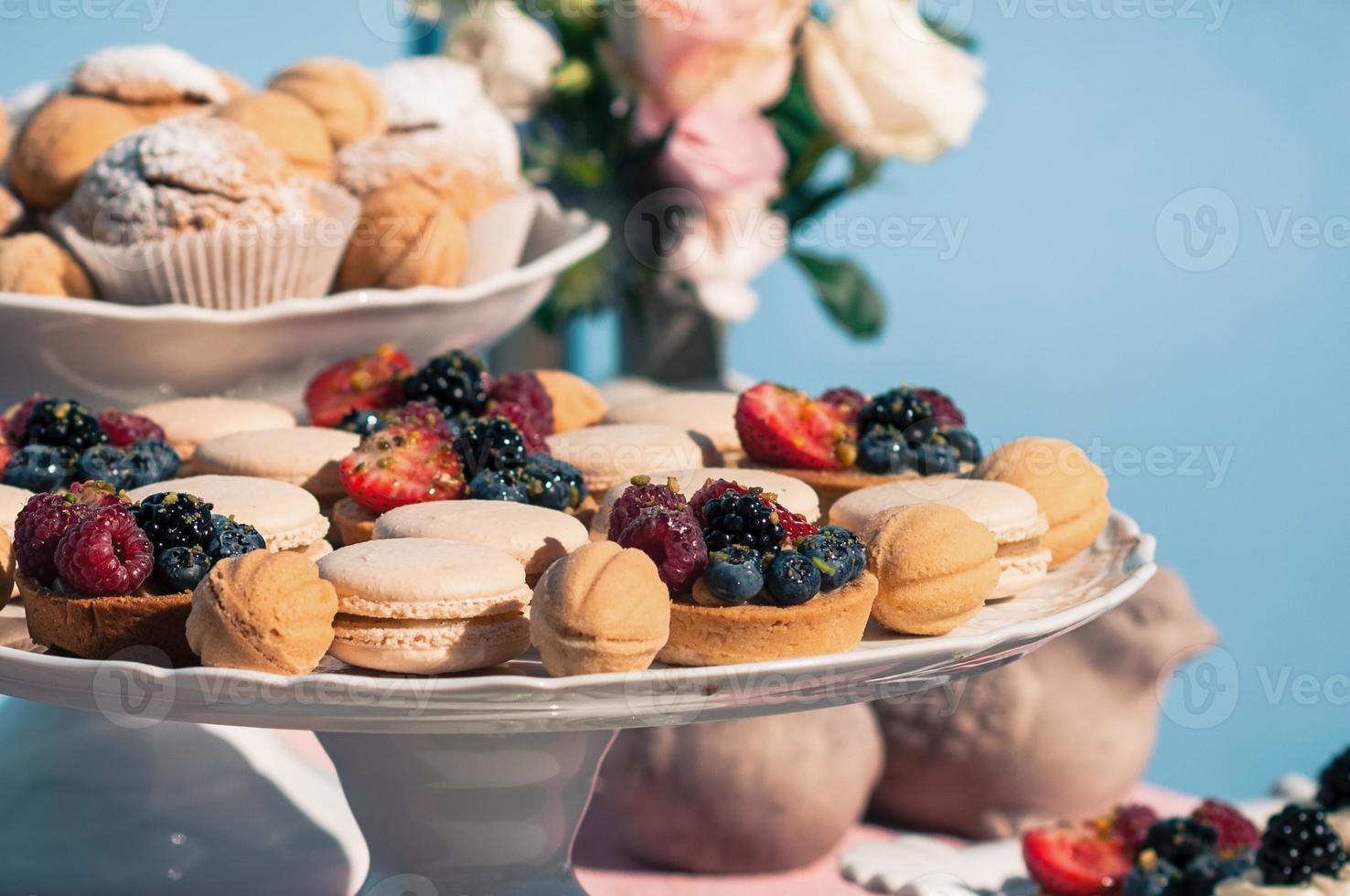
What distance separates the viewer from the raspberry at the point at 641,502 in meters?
1.13

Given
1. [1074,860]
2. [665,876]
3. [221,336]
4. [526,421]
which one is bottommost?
[665,876]

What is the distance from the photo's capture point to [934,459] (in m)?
1.42

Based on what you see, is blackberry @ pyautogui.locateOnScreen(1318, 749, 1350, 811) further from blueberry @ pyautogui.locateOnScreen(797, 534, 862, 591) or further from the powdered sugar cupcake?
the powdered sugar cupcake

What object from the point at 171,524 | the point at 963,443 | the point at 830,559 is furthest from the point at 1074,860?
the point at 171,524

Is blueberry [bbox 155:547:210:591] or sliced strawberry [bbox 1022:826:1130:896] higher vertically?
blueberry [bbox 155:547:210:591]

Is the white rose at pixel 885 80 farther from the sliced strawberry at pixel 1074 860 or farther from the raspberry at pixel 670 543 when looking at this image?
the raspberry at pixel 670 543

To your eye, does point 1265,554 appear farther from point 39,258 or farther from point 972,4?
point 39,258

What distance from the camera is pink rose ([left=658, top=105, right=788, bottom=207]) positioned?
2.38 m

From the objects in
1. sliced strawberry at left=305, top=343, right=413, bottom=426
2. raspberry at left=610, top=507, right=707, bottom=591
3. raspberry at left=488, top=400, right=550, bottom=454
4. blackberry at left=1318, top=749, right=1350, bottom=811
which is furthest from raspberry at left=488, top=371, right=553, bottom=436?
blackberry at left=1318, top=749, right=1350, bottom=811

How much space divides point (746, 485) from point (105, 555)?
21.6 inches

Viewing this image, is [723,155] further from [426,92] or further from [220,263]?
[220,263]

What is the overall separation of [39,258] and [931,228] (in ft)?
7.80

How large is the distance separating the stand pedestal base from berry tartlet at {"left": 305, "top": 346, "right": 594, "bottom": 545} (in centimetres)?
22

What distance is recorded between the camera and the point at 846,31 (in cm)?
238
